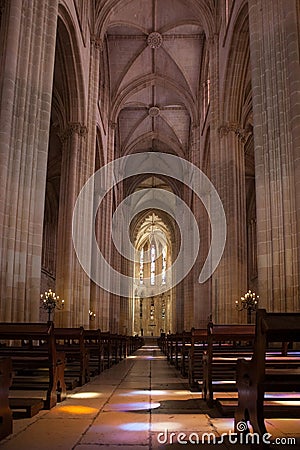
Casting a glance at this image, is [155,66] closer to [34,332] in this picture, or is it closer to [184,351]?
[184,351]

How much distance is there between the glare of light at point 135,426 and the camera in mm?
4238

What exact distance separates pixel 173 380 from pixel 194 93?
78.9 ft

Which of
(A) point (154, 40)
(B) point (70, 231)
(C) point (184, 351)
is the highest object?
(A) point (154, 40)

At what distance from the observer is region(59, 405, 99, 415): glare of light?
16.9ft

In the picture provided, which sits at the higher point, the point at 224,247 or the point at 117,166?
the point at 117,166

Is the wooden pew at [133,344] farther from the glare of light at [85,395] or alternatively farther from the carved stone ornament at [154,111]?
the glare of light at [85,395]

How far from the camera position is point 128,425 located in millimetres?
4438

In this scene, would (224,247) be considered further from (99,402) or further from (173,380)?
(99,402)

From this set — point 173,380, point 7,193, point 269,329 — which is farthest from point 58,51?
point 269,329

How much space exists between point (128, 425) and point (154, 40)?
26.9 m

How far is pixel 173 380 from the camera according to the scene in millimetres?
9062

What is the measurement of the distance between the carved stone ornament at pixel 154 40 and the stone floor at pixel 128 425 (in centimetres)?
2502

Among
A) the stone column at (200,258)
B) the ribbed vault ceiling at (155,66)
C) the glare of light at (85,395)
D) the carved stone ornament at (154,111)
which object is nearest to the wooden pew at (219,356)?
the glare of light at (85,395)

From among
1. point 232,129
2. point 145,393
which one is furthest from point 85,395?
point 232,129
